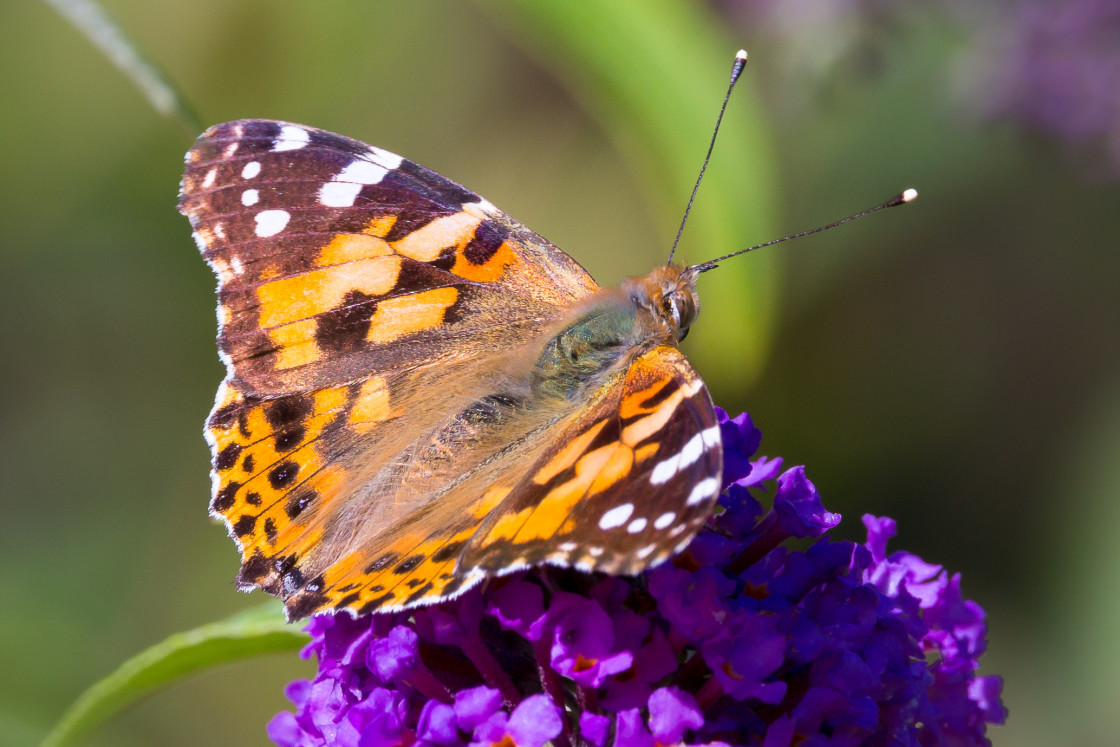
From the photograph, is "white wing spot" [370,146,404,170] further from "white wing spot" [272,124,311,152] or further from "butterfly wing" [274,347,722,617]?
"butterfly wing" [274,347,722,617]

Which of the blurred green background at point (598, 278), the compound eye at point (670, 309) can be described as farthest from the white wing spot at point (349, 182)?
the blurred green background at point (598, 278)

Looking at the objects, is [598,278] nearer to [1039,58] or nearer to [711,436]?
[1039,58]

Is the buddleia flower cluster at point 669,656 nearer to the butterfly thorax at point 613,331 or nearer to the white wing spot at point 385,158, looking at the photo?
the butterfly thorax at point 613,331

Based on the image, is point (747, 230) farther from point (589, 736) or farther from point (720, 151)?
point (589, 736)

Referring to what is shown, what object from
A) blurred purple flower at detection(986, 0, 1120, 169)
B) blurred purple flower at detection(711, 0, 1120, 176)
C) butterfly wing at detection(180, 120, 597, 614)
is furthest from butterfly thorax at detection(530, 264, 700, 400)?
blurred purple flower at detection(986, 0, 1120, 169)

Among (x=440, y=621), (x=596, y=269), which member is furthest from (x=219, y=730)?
(x=440, y=621)

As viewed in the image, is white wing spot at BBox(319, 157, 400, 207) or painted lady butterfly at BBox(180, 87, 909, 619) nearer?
painted lady butterfly at BBox(180, 87, 909, 619)
